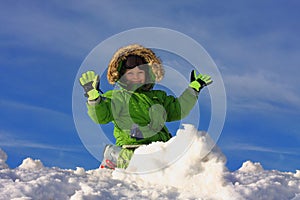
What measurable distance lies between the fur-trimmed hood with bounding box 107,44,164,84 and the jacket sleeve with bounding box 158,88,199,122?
55cm

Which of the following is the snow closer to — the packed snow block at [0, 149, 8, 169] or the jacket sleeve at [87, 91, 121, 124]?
the packed snow block at [0, 149, 8, 169]

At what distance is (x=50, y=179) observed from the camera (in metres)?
5.86

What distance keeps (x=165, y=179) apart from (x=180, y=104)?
277 cm

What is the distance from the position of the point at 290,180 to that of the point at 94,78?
3.60 m

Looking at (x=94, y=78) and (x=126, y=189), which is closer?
(x=126, y=189)

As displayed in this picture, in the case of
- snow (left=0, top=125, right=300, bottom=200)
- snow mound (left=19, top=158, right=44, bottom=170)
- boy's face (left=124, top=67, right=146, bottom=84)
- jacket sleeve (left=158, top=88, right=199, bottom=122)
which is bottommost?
snow (left=0, top=125, right=300, bottom=200)

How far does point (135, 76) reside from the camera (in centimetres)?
889

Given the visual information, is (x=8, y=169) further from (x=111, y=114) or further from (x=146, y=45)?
(x=146, y=45)

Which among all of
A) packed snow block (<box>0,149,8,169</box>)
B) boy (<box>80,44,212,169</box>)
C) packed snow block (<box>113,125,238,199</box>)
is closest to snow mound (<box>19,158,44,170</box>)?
packed snow block (<box>0,149,8,169</box>)

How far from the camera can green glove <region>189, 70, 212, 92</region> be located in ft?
29.1

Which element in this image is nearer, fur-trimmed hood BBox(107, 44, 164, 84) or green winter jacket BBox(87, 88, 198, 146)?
green winter jacket BBox(87, 88, 198, 146)

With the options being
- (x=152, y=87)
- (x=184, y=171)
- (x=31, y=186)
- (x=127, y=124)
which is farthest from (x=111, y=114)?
(x=31, y=186)

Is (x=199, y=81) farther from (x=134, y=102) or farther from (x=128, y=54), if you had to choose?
(x=128, y=54)

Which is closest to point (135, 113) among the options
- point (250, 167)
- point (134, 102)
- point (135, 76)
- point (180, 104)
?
point (134, 102)
